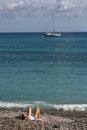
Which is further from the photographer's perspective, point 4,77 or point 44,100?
point 4,77

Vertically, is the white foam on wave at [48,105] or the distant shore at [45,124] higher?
the white foam on wave at [48,105]

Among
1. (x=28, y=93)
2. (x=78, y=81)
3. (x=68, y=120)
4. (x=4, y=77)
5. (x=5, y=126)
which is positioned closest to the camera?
(x=5, y=126)

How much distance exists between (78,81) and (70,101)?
35.1 feet

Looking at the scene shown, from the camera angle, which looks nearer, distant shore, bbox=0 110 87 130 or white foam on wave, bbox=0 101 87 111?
distant shore, bbox=0 110 87 130

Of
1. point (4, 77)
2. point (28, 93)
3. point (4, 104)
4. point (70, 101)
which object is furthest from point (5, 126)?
point (4, 77)

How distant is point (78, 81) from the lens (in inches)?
1996

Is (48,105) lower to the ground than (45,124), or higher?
higher

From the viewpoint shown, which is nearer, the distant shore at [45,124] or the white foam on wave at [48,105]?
the distant shore at [45,124]

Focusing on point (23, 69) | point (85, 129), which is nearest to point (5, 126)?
point (85, 129)

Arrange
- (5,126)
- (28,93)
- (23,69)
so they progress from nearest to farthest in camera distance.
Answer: (5,126)
(28,93)
(23,69)

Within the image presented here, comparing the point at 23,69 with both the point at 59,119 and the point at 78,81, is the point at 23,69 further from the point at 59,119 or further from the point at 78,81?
the point at 59,119

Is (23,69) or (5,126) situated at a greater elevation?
(23,69)

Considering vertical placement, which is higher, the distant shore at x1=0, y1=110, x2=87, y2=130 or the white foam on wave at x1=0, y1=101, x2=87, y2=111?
the white foam on wave at x1=0, y1=101, x2=87, y2=111

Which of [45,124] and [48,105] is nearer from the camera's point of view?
[45,124]
